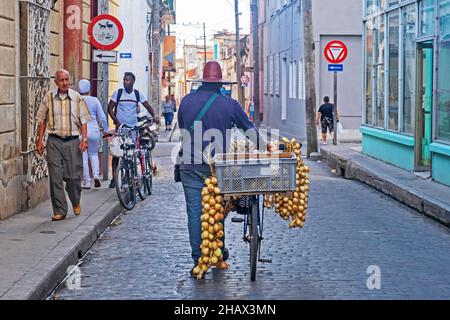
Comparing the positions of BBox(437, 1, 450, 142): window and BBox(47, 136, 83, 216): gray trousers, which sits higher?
BBox(437, 1, 450, 142): window

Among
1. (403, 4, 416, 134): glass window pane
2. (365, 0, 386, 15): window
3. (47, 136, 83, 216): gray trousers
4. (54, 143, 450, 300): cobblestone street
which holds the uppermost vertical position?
(365, 0, 386, 15): window

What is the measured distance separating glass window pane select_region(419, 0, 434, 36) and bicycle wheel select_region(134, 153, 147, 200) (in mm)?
5581

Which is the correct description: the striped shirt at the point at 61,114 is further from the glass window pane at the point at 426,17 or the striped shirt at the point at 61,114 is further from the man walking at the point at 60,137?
the glass window pane at the point at 426,17

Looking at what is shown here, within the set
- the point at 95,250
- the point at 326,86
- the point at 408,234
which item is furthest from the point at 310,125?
the point at 95,250

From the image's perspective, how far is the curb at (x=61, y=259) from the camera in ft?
26.0

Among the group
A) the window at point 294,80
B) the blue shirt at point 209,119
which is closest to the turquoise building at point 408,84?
the blue shirt at point 209,119

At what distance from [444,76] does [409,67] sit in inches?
116

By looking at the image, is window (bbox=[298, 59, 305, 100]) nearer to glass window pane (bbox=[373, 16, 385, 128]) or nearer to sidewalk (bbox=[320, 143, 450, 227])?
sidewalk (bbox=[320, 143, 450, 227])

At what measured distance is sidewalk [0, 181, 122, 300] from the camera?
823cm

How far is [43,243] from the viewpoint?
33.7 ft

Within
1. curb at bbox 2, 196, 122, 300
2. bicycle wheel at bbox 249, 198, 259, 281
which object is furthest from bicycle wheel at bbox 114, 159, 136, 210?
bicycle wheel at bbox 249, 198, 259, 281

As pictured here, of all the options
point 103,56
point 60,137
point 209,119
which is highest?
point 103,56

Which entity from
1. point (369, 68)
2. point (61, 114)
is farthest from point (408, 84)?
point (61, 114)

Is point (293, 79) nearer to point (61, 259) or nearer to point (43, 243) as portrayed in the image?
point (43, 243)
